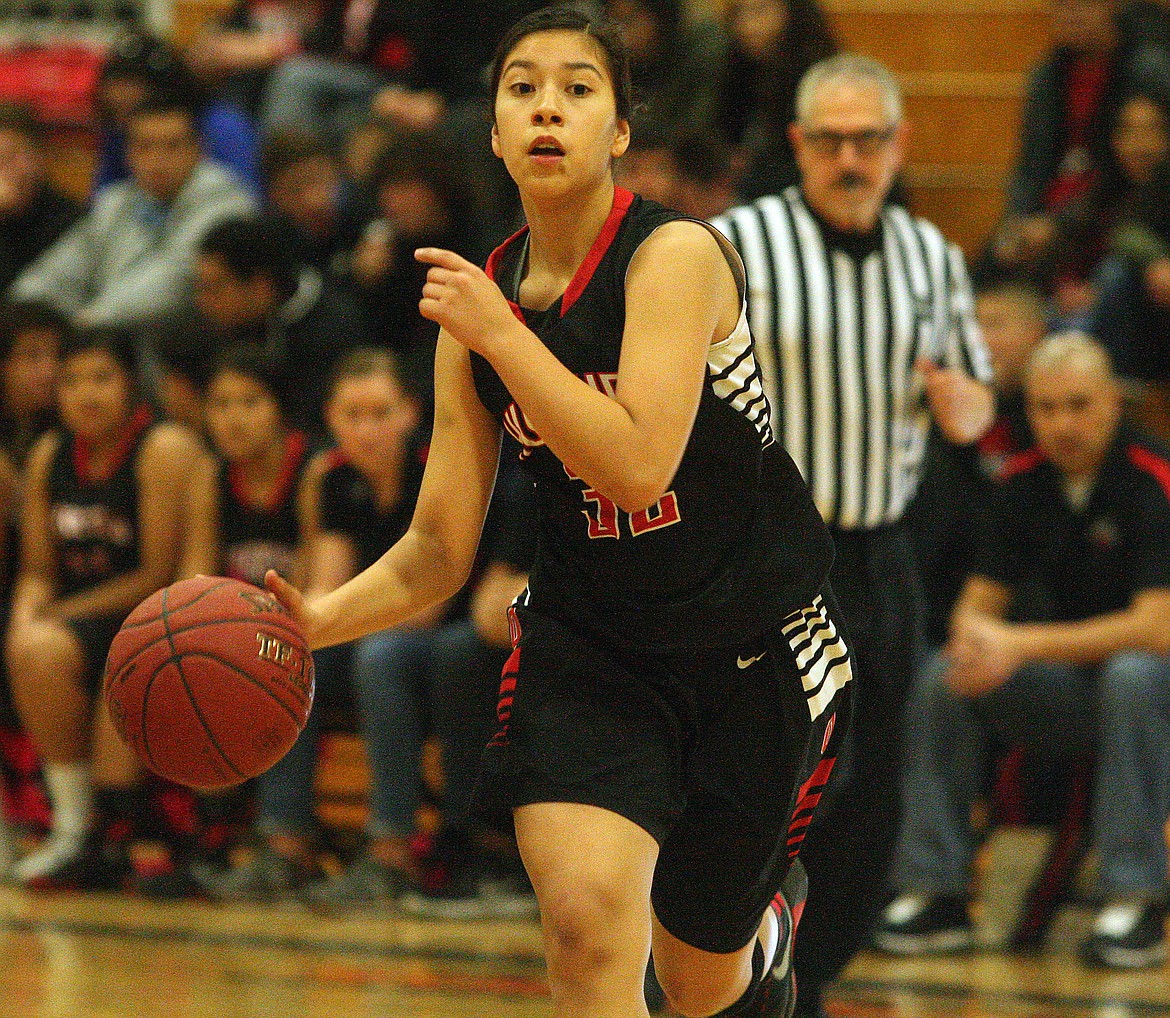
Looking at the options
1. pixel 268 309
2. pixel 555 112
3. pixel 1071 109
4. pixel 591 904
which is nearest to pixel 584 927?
pixel 591 904

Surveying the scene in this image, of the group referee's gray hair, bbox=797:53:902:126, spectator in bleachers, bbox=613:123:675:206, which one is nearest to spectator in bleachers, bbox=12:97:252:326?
spectator in bleachers, bbox=613:123:675:206

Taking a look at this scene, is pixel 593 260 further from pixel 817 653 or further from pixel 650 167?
pixel 650 167

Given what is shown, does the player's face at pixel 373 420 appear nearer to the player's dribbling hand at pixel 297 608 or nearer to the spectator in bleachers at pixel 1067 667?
the spectator in bleachers at pixel 1067 667

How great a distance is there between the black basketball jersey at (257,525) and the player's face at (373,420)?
37cm

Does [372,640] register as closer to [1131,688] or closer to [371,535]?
[371,535]

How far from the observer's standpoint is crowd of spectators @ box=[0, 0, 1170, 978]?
242 inches

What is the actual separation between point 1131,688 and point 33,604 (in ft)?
12.3

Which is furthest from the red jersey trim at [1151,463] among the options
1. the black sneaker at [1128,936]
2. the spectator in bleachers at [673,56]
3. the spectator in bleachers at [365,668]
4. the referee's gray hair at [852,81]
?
the spectator in bleachers at [673,56]

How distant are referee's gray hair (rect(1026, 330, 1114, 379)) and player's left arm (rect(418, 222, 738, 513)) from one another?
300 cm

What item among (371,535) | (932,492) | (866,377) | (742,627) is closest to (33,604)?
(371,535)

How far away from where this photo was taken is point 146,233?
793 cm

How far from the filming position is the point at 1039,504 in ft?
18.9

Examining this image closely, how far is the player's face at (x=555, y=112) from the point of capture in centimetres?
283

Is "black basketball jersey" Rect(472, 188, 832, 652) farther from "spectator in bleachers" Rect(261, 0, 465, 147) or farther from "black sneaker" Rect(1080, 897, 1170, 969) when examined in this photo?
"spectator in bleachers" Rect(261, 0, 465, 147)
